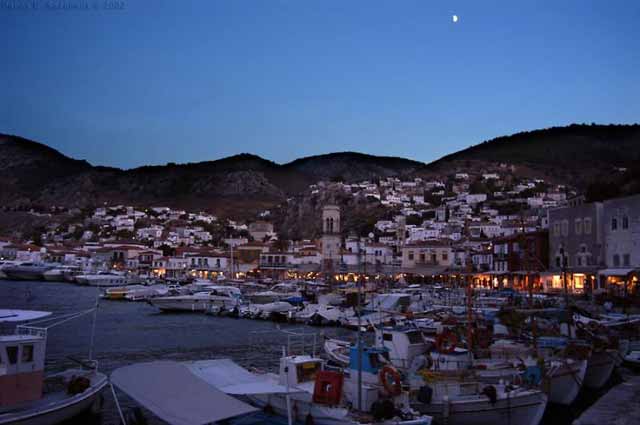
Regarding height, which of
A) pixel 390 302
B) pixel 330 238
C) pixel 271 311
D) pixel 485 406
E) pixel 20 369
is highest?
pixel 330 238

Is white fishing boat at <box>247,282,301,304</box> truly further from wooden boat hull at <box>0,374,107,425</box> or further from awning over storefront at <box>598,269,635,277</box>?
wooden boat hull at <box>0,374,107,425</box>

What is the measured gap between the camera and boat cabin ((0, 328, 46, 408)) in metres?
15.5

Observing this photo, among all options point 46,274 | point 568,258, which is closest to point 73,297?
point 46,274

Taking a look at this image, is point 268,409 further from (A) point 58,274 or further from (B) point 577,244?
(A) point 58,274

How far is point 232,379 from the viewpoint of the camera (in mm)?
16984

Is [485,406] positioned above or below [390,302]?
below

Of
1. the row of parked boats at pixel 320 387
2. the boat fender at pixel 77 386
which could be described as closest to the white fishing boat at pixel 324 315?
the row of parked boats at pixel 320 387

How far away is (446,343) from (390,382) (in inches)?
259

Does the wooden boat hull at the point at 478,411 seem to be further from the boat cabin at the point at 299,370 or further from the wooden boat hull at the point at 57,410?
the wooden boat hull at the point at 57,410

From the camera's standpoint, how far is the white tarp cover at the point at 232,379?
15461 millimetres

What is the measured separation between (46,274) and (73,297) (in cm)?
4530

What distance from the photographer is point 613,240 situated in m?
46.8

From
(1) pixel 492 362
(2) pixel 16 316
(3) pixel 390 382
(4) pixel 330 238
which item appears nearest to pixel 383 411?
(3) pixel 390 382

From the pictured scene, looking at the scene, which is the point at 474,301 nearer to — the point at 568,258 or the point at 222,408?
the point at 568,258
